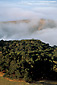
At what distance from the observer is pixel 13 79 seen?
7.04 metres

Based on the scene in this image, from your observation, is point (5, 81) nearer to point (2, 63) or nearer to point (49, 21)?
point (2, 63)

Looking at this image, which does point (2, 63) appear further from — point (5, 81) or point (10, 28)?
point (10, 28)

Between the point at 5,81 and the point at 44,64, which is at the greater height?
the point at 44,64

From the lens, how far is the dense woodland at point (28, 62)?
6.59m

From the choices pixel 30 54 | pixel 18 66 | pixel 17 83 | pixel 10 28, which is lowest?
pixel 17 83

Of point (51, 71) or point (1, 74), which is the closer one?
point (51, 71)

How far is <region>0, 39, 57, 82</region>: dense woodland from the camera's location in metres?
6.59

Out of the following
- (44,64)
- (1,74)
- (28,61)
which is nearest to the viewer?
(28,61)

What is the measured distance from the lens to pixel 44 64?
6.94 m

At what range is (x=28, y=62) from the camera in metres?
6.44

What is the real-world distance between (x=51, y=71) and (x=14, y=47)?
73.5 inches

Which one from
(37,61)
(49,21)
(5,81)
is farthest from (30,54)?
(49,21)

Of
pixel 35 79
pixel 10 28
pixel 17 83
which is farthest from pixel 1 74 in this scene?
pixel 10 28

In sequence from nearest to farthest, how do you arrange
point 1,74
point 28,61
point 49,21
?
1. point 28,61
2. point 1,74
3. point 49,21
